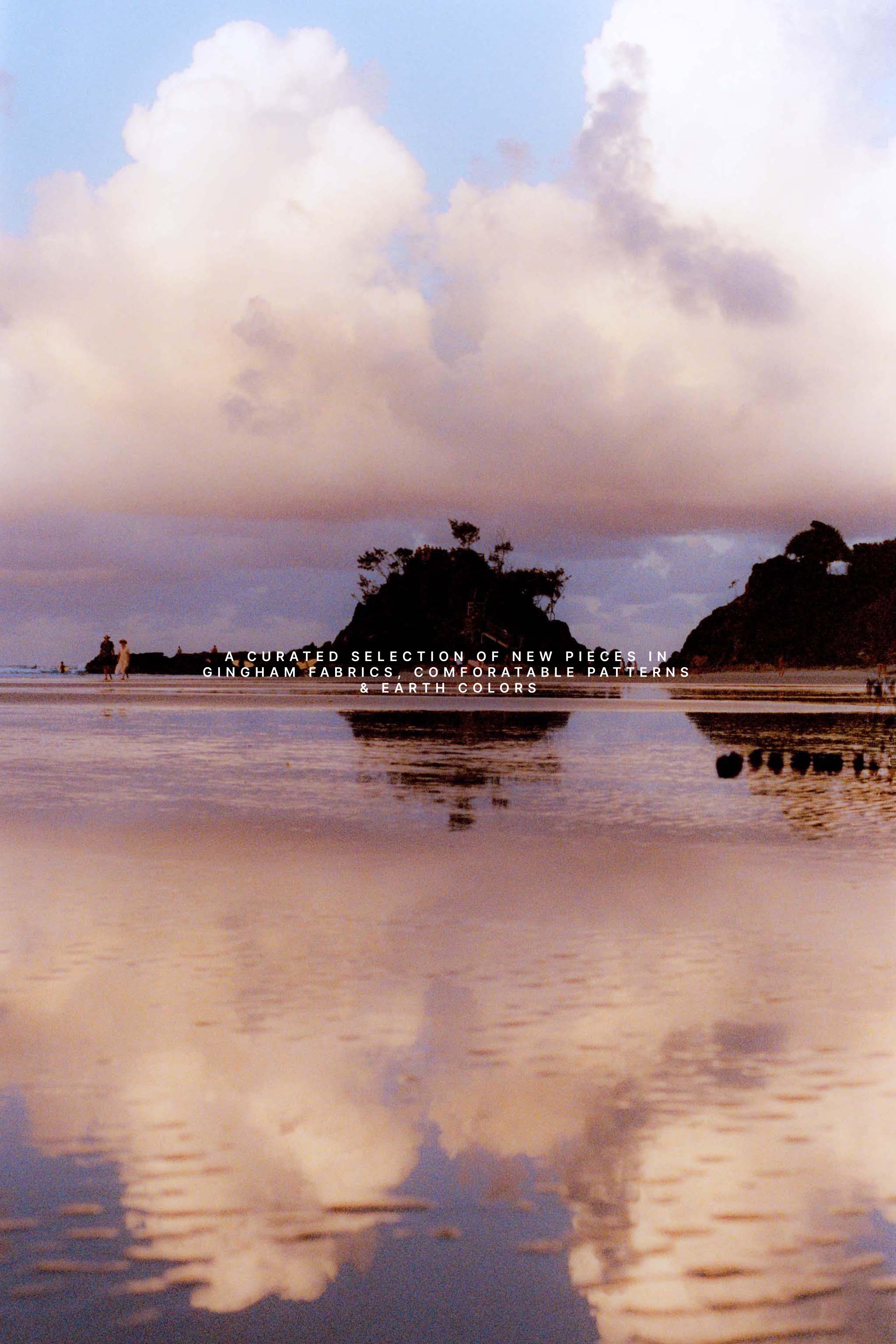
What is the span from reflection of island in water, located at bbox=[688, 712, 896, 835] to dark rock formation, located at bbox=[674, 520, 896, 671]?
3988 inches

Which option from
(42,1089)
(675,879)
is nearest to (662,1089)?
(42,1089)

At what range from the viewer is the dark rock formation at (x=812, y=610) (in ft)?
419

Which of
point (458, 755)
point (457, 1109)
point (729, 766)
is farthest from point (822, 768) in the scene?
point (457, 1109)

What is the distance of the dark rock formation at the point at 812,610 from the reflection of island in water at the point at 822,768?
332 ft

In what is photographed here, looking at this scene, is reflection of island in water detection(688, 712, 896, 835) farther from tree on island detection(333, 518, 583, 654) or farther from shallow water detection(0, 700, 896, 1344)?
tree on island detection(333, 518, 583, 654)

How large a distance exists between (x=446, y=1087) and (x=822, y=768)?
13.8 meters

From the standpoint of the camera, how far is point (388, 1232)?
353 centimetres

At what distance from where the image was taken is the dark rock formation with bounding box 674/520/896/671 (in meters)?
128

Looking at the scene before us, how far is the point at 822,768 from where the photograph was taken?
57.3ft

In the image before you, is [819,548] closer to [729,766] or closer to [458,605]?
[458,605]

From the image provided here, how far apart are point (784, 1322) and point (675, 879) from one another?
6124 millimetres

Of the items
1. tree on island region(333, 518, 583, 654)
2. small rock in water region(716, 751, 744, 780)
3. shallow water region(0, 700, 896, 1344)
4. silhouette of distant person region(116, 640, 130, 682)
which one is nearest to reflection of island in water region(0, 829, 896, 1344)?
shallow water region(0, 700, 896, 1344)

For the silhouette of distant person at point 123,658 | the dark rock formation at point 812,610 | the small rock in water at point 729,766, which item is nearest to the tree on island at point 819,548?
the dark rock formation at point 812,610

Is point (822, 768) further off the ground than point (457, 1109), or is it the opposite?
point (822, 768)
